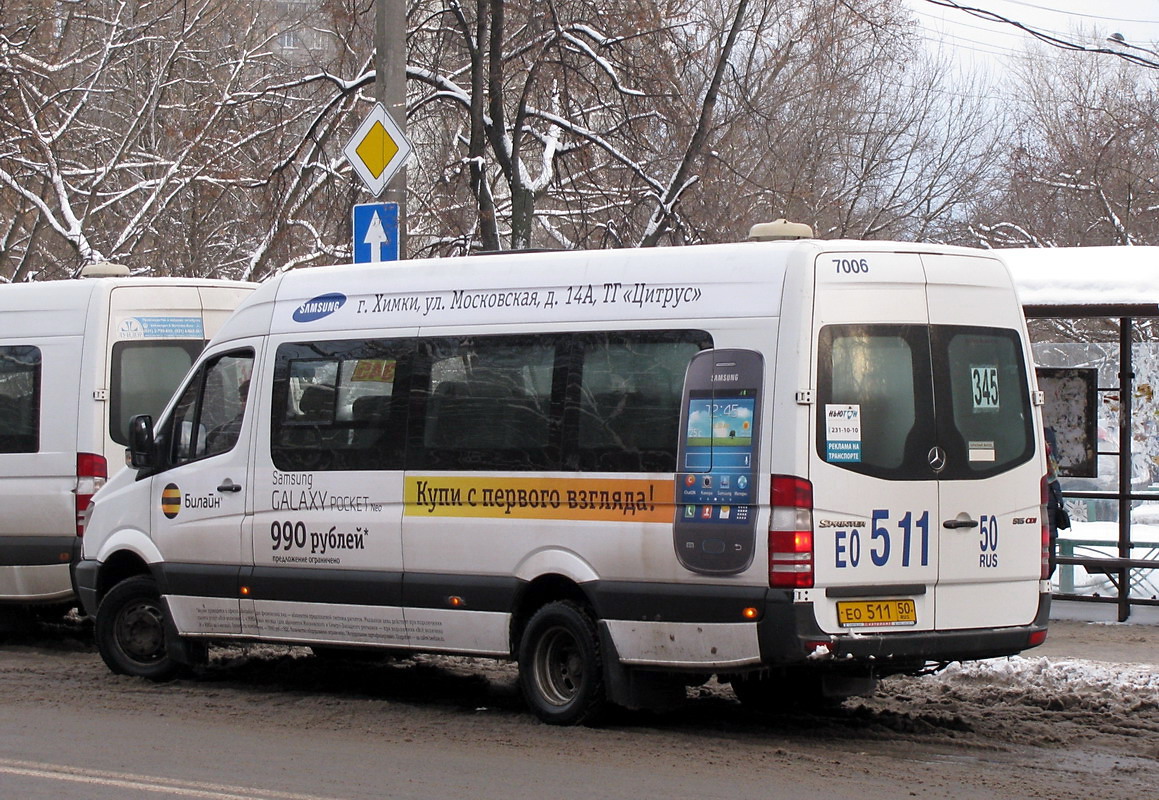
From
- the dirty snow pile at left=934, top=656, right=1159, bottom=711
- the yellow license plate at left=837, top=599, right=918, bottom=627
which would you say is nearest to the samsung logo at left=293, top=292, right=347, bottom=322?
the yellow license plate at left=837, top=599, right=918, bottom=627

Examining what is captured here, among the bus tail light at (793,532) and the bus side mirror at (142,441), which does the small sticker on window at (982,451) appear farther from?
the bus side mirror at (142,441)

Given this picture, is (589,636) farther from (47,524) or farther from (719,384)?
(47,524)

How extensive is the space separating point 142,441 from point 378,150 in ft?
12.0

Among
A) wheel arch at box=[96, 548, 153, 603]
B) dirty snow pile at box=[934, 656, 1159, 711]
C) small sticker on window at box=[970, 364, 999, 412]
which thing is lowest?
dirty snow pile at box=[934, 656, 1159, 711]

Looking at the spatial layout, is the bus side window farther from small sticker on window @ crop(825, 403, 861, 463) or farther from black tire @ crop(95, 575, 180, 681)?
Answer: black tire @ crop(95, 575, 180, 681)

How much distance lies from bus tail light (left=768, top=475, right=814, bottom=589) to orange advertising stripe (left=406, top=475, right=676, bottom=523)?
0.61m

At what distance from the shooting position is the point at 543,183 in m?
16.9

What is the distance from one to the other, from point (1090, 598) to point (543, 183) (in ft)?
23.4

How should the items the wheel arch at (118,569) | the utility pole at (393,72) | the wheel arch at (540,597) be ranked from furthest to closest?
1. the utility pole at (393,72)
2. the wheel arch at (118,569)
3. the wheel arch at (540,597)

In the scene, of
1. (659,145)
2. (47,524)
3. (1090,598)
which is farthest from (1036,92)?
(47,524)

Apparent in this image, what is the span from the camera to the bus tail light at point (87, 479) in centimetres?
1116

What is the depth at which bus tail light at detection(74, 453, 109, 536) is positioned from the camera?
440 inches

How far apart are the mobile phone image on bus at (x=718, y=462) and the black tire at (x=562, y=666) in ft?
2.53

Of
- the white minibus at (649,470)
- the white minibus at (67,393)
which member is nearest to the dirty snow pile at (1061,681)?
the white minibus at (649,470)
